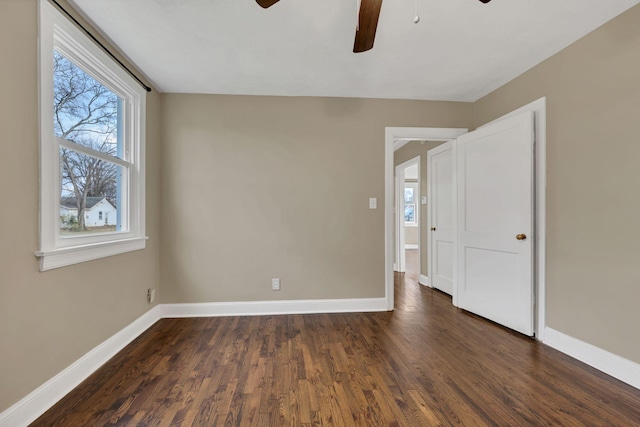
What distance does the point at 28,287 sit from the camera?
60.7 inches

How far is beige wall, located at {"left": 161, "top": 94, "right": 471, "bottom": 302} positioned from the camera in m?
3.13

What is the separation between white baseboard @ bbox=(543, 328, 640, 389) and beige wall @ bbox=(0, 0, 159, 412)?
351 centimetres

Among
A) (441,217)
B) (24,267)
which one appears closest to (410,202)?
(441,217)

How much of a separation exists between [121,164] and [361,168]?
2320 millimetres

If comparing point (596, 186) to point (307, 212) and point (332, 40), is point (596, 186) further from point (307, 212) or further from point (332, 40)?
point (307, 212)

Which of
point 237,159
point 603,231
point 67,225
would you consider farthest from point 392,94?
point 67,225

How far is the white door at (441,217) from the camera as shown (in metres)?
3.91

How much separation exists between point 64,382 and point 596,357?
11.5 ft

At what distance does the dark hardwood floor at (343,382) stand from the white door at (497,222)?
34 cm

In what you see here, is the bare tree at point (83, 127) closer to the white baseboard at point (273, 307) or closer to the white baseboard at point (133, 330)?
the white baseboard at point (133, 330)

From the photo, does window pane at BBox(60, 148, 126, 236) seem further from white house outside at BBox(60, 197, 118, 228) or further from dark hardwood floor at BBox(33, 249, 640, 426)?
dark hardwood floor at BBox(33, 249, 640, 426)

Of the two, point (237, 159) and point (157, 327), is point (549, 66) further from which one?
point (157, 327)

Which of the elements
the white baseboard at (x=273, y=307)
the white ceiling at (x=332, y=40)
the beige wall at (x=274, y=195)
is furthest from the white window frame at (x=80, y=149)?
the white baseboard at (x=273, y=307)

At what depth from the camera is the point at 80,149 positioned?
195 cm
